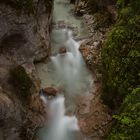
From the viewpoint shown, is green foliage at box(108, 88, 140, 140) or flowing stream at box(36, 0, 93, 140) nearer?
green foliage at box(108, 88, 140, 140)

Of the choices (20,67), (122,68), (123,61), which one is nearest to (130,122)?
(122,68)

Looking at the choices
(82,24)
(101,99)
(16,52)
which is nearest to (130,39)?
(101,99)

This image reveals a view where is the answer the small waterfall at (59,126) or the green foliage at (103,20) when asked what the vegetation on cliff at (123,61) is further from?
the green foliage at (103,20)

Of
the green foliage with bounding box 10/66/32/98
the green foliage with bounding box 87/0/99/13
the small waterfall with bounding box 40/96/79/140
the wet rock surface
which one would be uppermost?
the green foliage with bounding box 87/0/99/13

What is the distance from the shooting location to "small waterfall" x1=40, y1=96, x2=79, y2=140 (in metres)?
13.8

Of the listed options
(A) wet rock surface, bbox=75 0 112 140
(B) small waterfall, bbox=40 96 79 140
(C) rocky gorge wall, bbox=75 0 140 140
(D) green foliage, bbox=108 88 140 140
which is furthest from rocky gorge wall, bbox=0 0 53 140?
(D) green foliage, bbox=108 88 140 140

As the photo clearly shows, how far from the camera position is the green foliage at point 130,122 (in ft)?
33.2

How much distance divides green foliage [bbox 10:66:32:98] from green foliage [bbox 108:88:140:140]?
371 cm

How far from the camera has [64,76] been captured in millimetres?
16781

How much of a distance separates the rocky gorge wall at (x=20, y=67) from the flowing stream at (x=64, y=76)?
24.9 inches

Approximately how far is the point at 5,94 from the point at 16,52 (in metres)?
3.20

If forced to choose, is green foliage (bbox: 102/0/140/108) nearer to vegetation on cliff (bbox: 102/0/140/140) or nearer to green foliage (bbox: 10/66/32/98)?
vegetation on cliff (bbox: 102/0/140/140)

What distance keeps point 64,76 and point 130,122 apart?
6.89 m

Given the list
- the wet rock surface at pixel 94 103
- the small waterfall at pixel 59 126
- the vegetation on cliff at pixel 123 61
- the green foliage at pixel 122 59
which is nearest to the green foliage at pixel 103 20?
the wet rock surface at pixel 94 103
